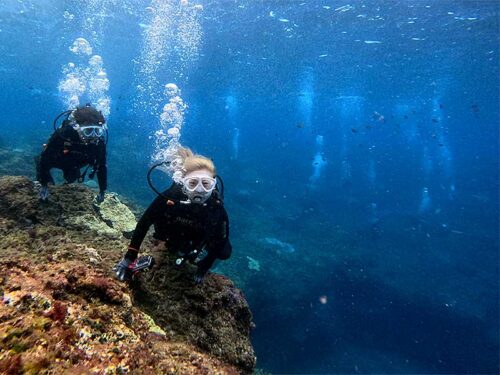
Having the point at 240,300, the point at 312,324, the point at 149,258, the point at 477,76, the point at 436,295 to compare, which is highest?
the point at 477,76

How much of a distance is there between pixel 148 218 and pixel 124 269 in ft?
2.12

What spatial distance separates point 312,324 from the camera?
13102 mm

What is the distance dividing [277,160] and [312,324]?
36.0 meters

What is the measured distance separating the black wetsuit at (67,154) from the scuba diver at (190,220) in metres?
2.57

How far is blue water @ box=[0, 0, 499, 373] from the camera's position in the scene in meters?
13.8

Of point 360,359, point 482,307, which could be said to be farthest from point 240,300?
point 482,307

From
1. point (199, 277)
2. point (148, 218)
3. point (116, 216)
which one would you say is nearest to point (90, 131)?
point (116, 216)

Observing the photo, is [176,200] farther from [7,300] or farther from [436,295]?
[436,295]

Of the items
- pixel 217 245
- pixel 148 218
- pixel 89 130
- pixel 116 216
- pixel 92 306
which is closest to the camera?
pixel 92 306

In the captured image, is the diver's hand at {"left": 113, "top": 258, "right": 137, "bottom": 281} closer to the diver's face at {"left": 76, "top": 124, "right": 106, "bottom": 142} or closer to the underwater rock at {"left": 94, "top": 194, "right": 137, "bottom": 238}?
the underwater rock at {"left": 94, "top": 194, "right": 137, "bottom": 238}

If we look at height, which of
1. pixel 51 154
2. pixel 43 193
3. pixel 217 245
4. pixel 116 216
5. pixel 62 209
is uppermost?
pixel 51 154

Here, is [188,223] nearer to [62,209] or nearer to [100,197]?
[62,209]

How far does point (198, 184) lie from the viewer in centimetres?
353

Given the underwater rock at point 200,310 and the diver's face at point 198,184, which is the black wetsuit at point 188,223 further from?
the underwater rock at point 200,310
